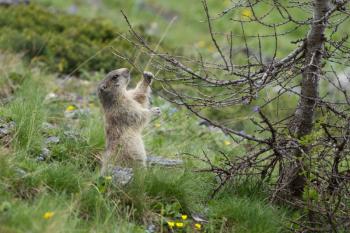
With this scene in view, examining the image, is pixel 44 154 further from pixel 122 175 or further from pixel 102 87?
pixel 102 87

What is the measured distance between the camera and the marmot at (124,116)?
5.98 metres

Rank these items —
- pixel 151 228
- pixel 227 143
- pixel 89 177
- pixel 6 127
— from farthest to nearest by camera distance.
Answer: pixel 227 143, pixel 6 127, pixel 89 177, pixel 151 228

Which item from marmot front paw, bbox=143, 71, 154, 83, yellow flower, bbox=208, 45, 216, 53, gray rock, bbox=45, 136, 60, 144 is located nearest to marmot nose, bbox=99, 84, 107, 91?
marmot front paw, bbox=143, 71, 154, 83

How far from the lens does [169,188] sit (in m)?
5.39

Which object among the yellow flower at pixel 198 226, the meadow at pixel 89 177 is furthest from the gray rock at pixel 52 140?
the yellow flower at pixel 198 226

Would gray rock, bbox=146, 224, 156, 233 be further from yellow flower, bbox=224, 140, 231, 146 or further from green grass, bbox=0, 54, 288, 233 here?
yellow flower, bbox=224, 140, 231, 146

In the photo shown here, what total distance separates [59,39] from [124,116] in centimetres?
→ 462

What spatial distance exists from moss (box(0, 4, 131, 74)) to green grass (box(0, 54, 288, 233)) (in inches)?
125

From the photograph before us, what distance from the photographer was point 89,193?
4.95 meters

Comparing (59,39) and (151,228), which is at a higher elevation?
(59,39)

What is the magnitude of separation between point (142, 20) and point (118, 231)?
1112cm

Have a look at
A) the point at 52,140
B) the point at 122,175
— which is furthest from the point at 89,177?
the point at 52,140

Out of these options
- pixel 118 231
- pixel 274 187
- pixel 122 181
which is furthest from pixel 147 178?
pixel 274 187

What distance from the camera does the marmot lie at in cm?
598
